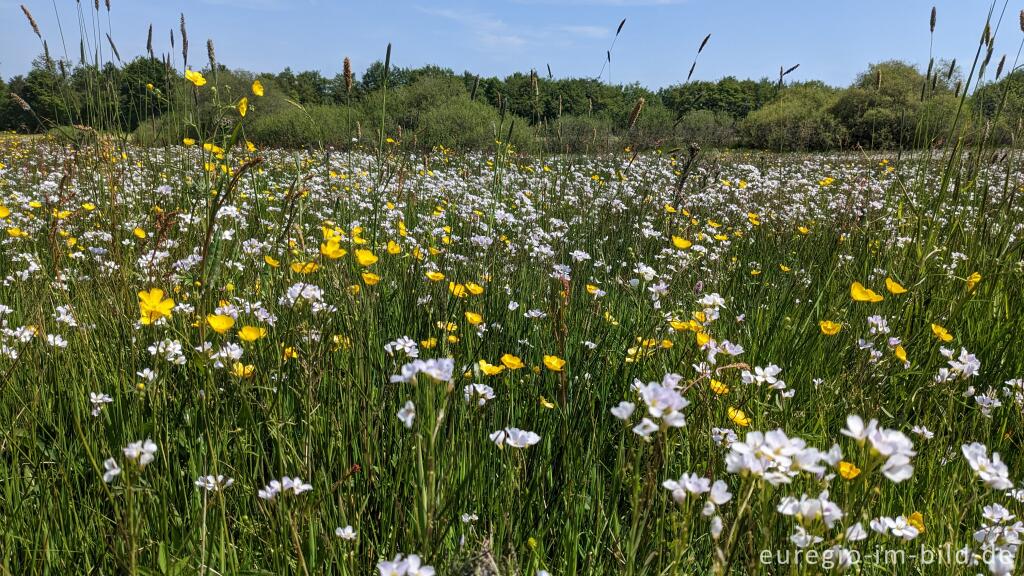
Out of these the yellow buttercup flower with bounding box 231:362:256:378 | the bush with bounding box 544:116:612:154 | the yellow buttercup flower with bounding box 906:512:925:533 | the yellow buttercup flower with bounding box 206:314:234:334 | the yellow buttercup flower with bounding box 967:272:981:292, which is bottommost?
the yellow buttercup flower with bounding box 906:512:925:533

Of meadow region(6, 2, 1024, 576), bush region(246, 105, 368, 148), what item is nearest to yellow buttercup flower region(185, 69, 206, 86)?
meadow region(6, 2, 1024, 576)

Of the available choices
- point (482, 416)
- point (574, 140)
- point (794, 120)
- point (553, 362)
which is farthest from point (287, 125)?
point (553, 362)

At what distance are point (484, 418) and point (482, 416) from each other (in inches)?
5.3

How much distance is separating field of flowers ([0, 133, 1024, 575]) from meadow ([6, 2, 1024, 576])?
2cm

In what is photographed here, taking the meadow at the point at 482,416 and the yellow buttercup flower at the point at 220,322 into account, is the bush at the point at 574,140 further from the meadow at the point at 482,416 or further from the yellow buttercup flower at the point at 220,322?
the yellow buttercup flower at the point at 220,322

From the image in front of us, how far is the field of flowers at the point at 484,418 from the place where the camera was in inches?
45.9

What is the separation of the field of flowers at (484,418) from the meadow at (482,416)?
0.05 ft

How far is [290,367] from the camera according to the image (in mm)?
1931

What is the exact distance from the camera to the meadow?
3.83ft

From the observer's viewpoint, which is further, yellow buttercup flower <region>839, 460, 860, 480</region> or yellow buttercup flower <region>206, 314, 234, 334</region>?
yellow buttercup flower <region>206, 314, 234, 334</region>

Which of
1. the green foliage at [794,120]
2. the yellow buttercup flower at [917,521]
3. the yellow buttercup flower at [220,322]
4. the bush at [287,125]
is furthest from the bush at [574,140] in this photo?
the bush at [287,125]

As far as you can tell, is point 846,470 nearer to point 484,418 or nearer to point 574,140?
point 484,418

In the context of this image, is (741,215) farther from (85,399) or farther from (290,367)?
(85,399)

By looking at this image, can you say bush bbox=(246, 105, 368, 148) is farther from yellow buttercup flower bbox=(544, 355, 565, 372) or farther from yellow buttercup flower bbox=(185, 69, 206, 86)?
yellow buttercup flower bbox=(544, 355, 565, 372)
